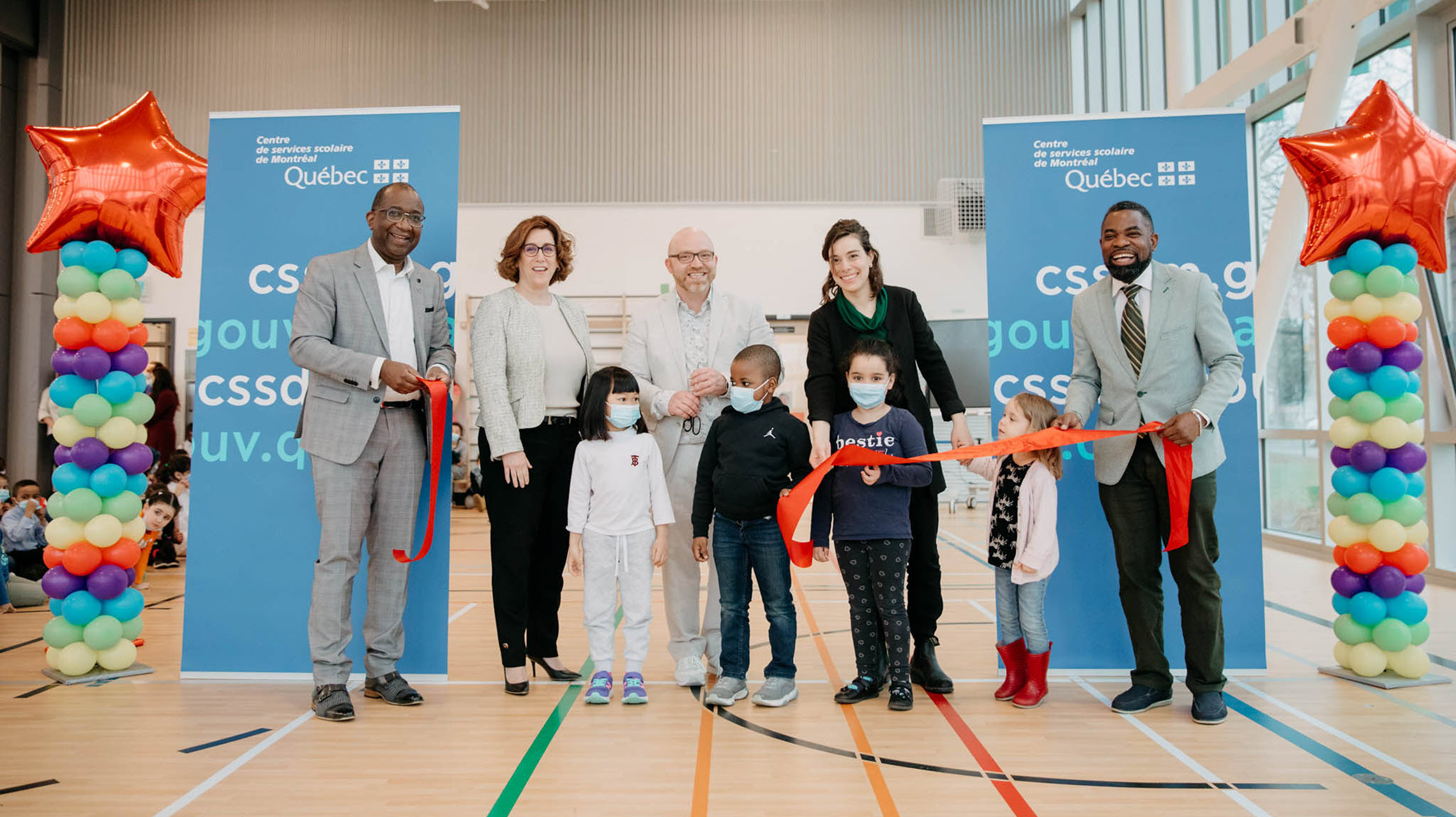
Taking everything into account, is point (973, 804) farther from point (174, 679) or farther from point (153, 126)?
point (153, 126)

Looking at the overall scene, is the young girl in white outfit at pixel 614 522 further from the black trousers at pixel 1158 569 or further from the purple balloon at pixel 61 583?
the purple balloon at pixel 61 583

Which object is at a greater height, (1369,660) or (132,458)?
(132,458)

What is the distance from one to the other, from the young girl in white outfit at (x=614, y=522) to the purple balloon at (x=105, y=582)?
1896mm

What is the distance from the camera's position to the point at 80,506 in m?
3.50

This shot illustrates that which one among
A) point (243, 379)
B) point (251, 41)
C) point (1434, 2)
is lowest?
point (243, 379)

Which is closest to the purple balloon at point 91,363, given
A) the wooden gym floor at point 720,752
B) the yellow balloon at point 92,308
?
the yellow balloon at point 92,308

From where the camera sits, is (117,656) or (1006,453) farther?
(117,656)

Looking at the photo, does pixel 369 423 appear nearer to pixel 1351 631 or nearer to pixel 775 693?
pixel 775 693

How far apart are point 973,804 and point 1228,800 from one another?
0.62 metres

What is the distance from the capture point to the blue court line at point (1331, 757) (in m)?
2.18

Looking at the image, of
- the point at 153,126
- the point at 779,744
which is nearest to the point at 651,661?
the point at 779,744

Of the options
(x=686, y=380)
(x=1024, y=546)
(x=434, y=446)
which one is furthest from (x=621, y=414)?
(x=1024, y=546)

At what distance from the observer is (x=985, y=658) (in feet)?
12.5

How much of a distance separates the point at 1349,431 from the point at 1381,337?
1.21ft
